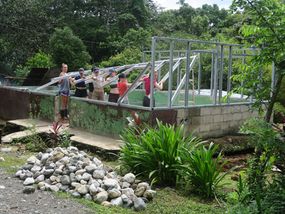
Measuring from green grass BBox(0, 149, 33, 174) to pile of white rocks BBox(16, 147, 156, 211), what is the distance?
1.31ft

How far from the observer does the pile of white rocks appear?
582 cm

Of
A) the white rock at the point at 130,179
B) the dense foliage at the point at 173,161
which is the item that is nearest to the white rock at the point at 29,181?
the white rock at the point at 130,179

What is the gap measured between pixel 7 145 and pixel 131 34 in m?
19.9

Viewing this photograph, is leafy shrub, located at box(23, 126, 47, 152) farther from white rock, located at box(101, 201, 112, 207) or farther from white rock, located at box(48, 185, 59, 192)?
white rock, located at box(101, 201, 112, 207)

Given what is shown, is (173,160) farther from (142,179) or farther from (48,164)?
(48,164)

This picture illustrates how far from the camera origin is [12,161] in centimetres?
802

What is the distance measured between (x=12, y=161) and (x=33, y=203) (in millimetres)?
2845

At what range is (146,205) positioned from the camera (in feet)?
19.1

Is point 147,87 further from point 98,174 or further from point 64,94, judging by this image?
point 98,174

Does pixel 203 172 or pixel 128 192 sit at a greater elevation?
pixel 203 172

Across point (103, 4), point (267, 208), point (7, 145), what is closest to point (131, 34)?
point (103, 4)

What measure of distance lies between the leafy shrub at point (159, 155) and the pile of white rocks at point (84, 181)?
0.41 meters

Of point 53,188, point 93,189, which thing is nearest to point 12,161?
point 53,188

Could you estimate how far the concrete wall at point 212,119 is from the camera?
1036cm
